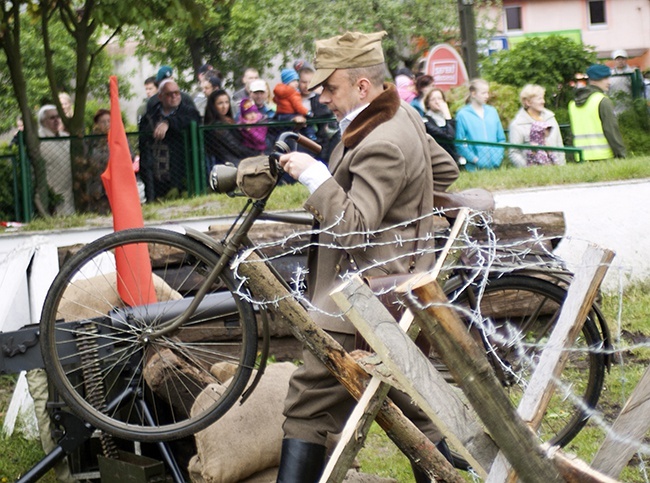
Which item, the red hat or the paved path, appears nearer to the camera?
the paved path

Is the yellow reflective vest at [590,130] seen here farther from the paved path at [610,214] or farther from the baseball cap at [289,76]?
the baseball cap at [289,76]

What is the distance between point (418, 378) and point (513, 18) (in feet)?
158

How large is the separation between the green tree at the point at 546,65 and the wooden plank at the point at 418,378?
14468 mm

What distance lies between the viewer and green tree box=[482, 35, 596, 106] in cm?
1692

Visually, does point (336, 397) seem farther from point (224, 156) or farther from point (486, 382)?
point (224, 156)

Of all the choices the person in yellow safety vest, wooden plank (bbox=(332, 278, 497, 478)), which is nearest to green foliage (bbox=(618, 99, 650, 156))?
the person in yellow safety vest

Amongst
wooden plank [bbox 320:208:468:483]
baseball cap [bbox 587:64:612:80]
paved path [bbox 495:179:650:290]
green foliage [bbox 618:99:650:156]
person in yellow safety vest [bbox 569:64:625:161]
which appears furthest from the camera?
green foliage [bbox 618:99:650:156]

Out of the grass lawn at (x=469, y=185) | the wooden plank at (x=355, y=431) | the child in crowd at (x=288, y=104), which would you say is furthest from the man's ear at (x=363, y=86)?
the child in crowd at (x=288, y=104)

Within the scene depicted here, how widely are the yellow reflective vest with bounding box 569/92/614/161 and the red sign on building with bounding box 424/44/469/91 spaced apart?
2.99 m

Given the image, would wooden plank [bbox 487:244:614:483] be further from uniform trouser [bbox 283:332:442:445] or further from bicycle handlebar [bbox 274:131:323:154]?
bicycle handlebar [bbox 274:131:323:154]

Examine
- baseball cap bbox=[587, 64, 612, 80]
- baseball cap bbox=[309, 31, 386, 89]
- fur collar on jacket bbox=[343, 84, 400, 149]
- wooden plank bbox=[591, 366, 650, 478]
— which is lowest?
wooden plank bbox=[591, 366, 650, 478]

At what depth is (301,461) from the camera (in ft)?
13.4

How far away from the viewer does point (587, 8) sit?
49688 mm

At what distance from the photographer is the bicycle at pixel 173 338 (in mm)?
4531
